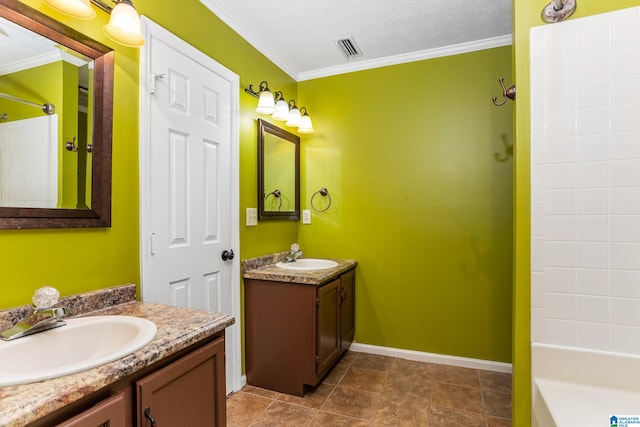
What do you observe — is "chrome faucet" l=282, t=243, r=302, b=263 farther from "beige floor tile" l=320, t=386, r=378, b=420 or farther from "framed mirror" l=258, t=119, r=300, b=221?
"beige floor tile" l=320, t=386, r=378, b=420

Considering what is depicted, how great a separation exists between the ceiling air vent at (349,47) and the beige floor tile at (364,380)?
2485 millimetres

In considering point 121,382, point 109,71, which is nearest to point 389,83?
point 109,71

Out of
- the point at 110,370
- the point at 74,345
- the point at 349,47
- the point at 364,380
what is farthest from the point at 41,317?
the point at 349,47

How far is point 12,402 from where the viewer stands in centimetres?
66

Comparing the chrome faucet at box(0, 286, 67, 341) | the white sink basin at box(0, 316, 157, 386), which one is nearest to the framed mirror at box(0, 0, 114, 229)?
the chrome faucet at box(0, 286, 67, 341)

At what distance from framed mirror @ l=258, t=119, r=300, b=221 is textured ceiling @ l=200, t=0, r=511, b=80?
62 centimetres

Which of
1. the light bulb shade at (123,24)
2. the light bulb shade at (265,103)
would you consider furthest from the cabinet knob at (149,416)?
the light bulb shade at (265,103)

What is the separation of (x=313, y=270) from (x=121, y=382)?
1.50 metres

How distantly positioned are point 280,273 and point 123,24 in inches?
59.7

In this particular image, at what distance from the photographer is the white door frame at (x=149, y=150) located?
4.95 ft

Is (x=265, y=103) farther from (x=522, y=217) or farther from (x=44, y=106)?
(x=522, y=217)

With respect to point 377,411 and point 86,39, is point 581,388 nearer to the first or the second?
point 377,411

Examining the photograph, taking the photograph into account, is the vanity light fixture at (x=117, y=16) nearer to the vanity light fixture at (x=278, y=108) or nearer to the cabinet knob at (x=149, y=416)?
the vanity light fixture at (x=278, y=108)

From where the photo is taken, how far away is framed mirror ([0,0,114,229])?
107cm
